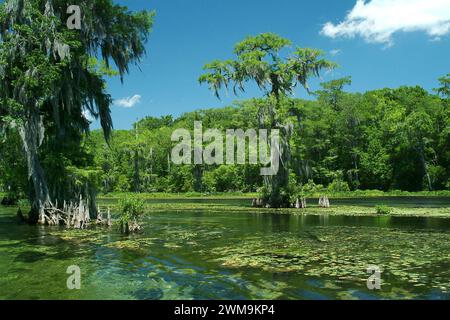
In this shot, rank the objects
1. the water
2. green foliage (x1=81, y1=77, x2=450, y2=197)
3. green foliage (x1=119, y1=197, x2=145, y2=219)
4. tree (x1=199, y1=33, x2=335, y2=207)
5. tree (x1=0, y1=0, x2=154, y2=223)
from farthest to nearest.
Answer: green foliage (x1=81, y1=77, x2=450, y2=197) < tree (x1=199, y1=33, x2=335, y2=207) < tree (x1=0, y1=0, x2=154, y2=223) < green foliage (x1=119, y1=197, x2=145, y2=219) < the water

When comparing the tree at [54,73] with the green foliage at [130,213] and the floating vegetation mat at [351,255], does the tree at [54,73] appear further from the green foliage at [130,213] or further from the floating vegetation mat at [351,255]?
the floating vegetation mat at [351,255]

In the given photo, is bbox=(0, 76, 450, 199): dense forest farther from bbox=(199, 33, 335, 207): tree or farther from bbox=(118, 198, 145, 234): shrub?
bbox=(118, 198, 145, 234): shrub

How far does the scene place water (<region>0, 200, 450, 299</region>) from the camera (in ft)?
32.1

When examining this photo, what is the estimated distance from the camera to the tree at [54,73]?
21922 mm

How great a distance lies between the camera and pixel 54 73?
2177 cm

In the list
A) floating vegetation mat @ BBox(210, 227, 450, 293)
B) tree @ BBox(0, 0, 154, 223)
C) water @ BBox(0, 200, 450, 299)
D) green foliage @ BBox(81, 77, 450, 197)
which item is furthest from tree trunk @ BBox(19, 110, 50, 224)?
green foliage @ BBox(81, 77, 450, 197)

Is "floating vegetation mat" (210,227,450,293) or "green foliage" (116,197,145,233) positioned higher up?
"green foliage" (116,197,145,233)

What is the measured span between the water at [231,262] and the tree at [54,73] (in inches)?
157

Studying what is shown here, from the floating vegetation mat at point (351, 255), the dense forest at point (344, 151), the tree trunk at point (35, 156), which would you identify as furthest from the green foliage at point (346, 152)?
the floating vegetation mat at point (351, 255)

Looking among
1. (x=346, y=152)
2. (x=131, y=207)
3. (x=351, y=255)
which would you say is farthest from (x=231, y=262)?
(x=346, y=152)

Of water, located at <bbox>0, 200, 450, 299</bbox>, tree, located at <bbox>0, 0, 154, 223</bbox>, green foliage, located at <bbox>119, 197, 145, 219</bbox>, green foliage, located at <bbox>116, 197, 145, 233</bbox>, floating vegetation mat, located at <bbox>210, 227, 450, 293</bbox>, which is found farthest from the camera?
tree, located at <bbox>0, 0, 154, 223</bbox>

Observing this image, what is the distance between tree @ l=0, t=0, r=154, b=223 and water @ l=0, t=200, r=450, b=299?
3987 mm

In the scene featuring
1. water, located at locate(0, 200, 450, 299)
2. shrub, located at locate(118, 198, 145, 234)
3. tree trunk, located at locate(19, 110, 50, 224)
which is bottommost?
water, located at locate(0, 200, 450, 299)
